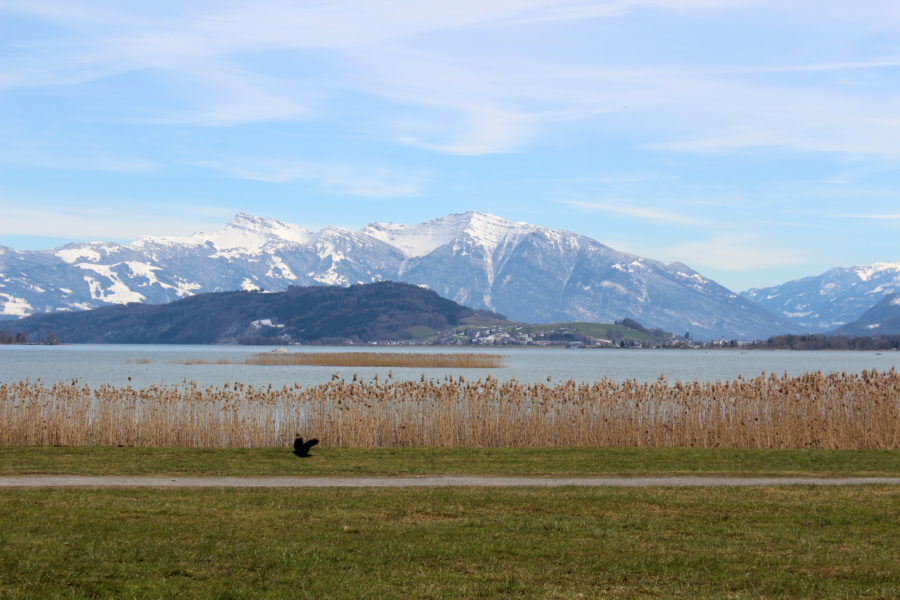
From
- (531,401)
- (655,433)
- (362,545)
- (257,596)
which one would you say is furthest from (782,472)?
(257,596)

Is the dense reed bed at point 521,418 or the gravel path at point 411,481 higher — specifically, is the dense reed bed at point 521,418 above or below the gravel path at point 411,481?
above

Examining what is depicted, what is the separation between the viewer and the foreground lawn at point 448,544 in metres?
11.3

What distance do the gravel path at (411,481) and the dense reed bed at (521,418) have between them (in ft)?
30.4

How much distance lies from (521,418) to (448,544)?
61.6ft

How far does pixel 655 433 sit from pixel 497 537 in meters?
18.6

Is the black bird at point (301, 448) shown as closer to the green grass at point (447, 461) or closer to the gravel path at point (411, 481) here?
the green grass at point (447, 461)

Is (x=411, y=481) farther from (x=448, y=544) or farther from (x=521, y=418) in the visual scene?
(x=521, y=418)

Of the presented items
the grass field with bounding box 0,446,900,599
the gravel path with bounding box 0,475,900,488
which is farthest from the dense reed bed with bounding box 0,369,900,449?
the grass field with bounding box 0,446,900,599

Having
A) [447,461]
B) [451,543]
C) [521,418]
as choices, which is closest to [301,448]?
[447,461]

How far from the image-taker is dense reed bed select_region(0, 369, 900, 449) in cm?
3119

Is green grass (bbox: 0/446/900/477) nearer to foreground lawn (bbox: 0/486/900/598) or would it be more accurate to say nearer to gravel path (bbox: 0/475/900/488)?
gravel path (bbox: 0/475/900/488)

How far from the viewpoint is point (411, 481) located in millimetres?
21406

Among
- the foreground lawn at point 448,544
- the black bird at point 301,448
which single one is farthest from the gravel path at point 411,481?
the black bird at point 301,448

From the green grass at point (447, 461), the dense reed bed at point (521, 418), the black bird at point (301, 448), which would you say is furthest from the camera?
the dense reed bed at point (521, 418)
